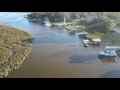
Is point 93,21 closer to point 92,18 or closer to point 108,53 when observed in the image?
point 92,18

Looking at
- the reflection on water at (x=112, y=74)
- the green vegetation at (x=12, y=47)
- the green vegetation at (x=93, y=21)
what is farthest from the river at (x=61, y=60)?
the green vegetation at (x=93, y=21)

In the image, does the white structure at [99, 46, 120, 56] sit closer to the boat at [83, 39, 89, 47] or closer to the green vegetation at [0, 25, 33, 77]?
the boat at [83, 39, 89, 47]

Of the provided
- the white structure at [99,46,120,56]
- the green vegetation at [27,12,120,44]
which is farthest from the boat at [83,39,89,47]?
the white structure at [99,46,120,56]

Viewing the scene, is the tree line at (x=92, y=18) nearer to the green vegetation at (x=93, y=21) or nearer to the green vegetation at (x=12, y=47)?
the green vegetation at (x=93, y=21)

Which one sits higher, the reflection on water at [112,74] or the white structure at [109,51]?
the white structure at [109,51]
